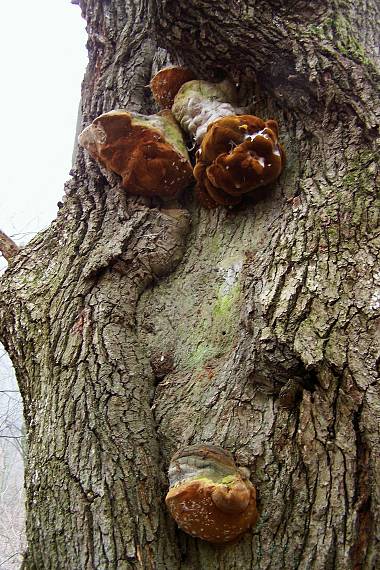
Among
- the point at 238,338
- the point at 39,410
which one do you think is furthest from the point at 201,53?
the point at 39,410

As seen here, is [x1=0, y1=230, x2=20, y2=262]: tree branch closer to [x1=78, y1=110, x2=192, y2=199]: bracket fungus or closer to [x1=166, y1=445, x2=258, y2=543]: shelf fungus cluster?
[x1=78, y1=110, x2=192, y2=199]: bracket fungus

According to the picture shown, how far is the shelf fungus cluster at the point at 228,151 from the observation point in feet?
5.90

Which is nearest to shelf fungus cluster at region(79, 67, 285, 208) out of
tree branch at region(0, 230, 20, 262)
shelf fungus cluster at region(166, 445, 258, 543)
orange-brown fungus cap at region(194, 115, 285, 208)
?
orange-brown fungus cap at region(194, 115, 285, 208)

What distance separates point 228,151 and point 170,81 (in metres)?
0.67

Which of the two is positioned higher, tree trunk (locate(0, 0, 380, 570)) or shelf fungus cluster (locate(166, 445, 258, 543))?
tree trunk (locate(0, 0, 380, 570))

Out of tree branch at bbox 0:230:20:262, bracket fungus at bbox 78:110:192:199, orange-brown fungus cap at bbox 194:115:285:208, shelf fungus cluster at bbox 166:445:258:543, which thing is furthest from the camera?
tree branch at bbox 0:230:20:262

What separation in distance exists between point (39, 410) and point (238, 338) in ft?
2.34

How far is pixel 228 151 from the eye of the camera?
1.86 m

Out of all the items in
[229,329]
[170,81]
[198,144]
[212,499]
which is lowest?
[212,499]

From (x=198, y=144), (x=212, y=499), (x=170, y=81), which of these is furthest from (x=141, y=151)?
(x=212, y=499)

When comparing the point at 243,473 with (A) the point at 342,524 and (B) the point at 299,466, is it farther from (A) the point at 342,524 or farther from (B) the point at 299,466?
(A) the point at 342,524

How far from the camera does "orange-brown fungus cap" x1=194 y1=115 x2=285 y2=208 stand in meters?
1.79

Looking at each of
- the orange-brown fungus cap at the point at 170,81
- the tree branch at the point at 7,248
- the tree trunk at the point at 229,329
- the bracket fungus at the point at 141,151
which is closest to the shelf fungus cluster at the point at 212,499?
the tree trunk at the point at 229,329

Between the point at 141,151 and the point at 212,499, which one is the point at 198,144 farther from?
the point at 212,499
